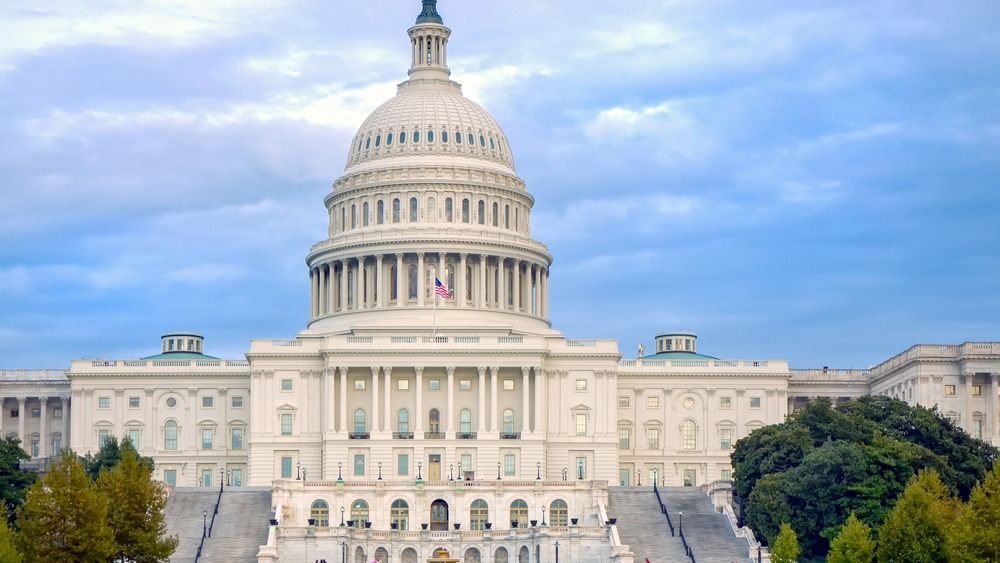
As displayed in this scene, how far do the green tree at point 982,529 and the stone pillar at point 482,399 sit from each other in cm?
6857

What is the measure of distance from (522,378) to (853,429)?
1425 inches

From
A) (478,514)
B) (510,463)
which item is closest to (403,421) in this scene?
(510,463)

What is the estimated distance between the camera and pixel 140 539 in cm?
13938

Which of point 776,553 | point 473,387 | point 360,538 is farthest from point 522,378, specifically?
point 776,553

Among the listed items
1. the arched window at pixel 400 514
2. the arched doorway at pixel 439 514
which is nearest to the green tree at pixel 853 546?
the arched doorway at pixel 439 514

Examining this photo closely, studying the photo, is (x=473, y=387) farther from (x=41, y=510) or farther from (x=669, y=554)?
(x=41, y=510)

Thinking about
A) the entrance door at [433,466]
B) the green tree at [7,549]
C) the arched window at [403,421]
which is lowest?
the green tree at [7,549]

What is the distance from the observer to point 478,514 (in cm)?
17412

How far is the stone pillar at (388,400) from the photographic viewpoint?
194375mm

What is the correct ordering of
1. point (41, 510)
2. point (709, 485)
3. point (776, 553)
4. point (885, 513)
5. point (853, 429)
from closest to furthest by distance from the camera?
point (41, 510), point (776, 553), point (885, 513), point (853, 429), point (709, 485)

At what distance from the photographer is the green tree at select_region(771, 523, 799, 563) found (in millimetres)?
143875

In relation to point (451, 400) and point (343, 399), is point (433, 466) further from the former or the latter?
point (343, 399)

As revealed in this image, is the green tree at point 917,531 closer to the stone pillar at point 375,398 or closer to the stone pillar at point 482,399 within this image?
the stone pillar at point 482,399

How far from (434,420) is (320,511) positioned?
78.2 feet
